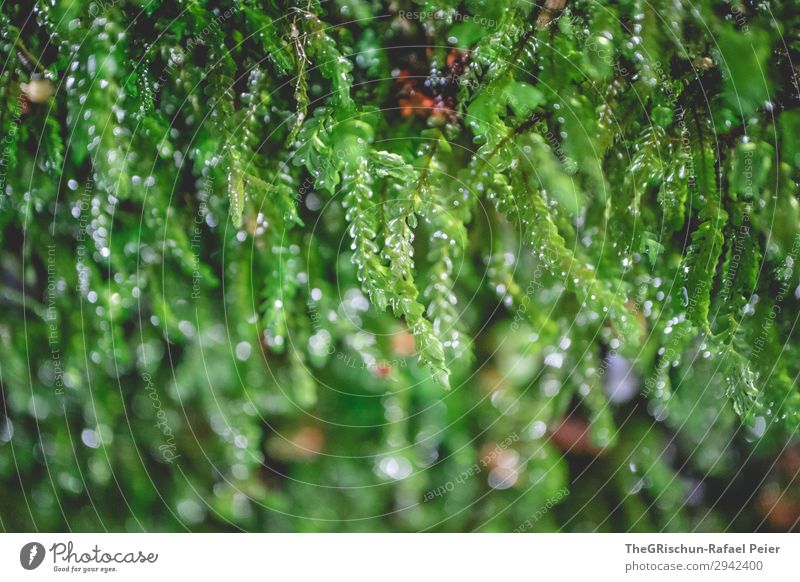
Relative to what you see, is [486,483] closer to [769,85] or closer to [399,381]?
[399,381]

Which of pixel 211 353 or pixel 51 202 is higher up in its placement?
pixel 51 202

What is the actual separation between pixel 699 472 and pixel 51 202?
661 mm

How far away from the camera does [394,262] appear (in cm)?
49

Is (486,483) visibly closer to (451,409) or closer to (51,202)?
(451,409)

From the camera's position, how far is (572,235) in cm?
52

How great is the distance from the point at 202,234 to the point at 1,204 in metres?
0.19

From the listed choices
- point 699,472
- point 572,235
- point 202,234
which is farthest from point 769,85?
point 202,234

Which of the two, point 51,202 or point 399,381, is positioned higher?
point 51,202

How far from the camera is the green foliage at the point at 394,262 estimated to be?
1.66 ft

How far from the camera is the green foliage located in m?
0.51

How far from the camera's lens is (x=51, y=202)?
533 mm
